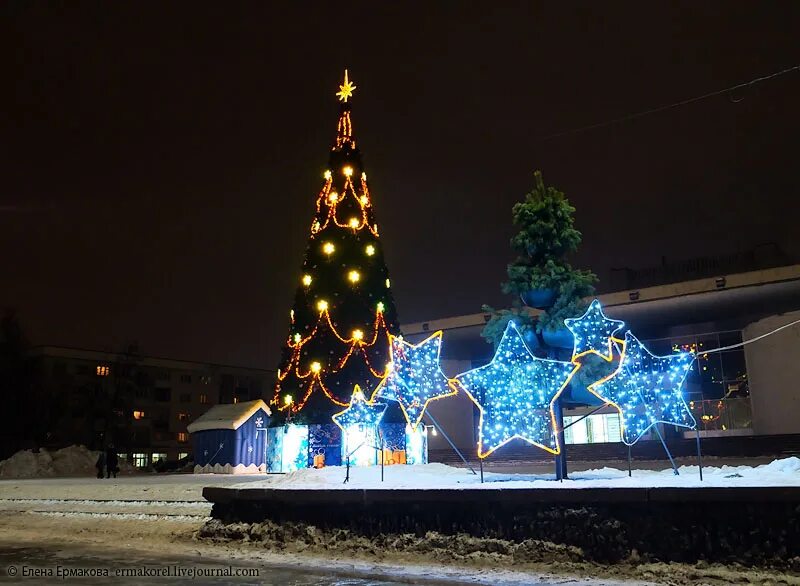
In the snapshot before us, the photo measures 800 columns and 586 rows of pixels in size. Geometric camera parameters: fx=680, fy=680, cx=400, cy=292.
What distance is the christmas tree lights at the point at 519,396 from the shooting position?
480 inches

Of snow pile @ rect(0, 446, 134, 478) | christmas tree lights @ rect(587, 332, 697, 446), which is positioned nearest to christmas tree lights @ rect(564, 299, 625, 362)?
christmas tree lights @ rect(587, 332, 697, 446)

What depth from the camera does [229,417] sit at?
3139 centimetres

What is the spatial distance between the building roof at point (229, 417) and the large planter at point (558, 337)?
19.7m

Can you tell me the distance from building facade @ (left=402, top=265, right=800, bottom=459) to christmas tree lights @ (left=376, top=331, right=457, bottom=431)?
15.7 m

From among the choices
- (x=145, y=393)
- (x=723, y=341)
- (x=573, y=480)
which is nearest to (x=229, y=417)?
(x=573, y=480)

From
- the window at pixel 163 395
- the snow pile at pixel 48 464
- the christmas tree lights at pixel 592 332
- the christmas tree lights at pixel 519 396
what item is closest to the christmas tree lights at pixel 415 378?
the christmas tree lights at pixel 519 396

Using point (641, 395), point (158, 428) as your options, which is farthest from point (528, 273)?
point (158, 428)

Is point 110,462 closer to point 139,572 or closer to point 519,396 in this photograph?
point 139,572

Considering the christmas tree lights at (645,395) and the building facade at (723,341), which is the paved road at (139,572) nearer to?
the christmas tree lights at (645,395)

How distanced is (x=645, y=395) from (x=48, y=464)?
105 ft

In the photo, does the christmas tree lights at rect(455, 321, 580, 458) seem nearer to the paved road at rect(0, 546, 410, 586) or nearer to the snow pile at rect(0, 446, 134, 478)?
the paved road at rect(0, 546, 410, 586)

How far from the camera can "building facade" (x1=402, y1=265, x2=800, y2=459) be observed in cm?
2625

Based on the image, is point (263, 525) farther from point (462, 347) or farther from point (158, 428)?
point (158, 428)

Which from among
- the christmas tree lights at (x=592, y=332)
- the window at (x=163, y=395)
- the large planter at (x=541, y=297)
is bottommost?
the christmas tree lights at (x=592, y=332)
